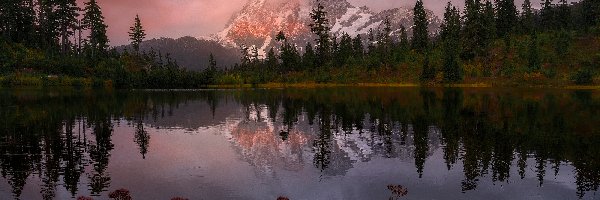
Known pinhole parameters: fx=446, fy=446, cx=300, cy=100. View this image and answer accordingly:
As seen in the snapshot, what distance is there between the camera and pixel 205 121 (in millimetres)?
52031

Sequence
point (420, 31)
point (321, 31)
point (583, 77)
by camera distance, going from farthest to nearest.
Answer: point (420, 31) → point (321, 31) → point (583, 77)

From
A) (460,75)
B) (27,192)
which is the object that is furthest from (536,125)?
(460,75)

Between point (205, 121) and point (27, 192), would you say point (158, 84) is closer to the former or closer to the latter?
point (205, 121)

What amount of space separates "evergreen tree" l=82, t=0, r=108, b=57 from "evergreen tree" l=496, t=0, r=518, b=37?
142 meters

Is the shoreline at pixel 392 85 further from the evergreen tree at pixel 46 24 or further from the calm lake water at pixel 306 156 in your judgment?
the calm lake water at pixel 306 156

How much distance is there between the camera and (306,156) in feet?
100

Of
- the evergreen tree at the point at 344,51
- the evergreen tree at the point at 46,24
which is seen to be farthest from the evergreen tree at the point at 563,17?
the evergreen tree at the point at 46,24

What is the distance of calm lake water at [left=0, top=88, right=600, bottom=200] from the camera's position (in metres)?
22.2

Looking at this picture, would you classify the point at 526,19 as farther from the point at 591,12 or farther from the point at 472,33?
the point at 472,33

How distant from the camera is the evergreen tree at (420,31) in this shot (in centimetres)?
16925

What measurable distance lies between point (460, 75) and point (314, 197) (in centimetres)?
12433

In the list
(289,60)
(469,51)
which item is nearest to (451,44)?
(469,51)

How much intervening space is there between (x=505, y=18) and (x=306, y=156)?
524 ft

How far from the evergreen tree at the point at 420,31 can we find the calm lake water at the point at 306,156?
117 meters
